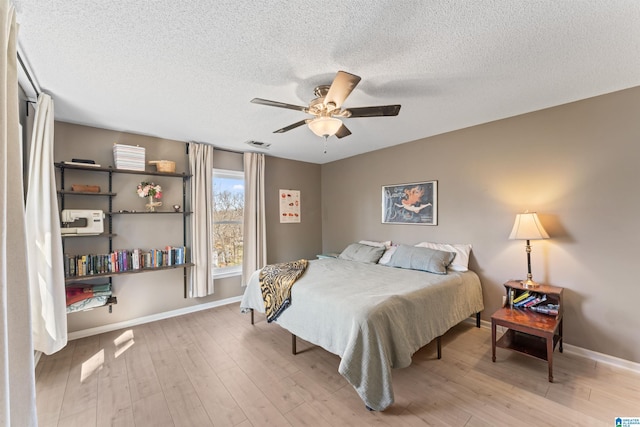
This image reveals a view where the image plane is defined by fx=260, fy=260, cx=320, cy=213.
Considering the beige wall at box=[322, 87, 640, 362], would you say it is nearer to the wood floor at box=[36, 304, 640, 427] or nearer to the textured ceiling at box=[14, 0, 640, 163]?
the textured ceiling at box=[14, 0, 640, 163]

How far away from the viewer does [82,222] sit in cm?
292

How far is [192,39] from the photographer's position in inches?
64.2

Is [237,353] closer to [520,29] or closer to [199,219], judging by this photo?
[199,219]

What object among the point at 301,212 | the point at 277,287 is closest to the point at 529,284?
the point at 277,287

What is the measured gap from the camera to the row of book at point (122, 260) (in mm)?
2900

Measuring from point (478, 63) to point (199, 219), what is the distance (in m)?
3.66

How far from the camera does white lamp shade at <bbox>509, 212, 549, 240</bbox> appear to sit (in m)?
2.51

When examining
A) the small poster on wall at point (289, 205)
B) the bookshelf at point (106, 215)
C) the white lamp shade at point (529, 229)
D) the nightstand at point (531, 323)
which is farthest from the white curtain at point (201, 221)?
the white lamp shade at point (529, 229)

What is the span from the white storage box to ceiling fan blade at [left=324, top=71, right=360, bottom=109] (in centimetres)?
264

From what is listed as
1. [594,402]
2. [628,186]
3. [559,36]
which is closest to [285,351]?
[594,402]

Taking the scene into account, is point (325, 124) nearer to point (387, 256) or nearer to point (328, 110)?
point (328, 110)

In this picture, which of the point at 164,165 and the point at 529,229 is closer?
the point at 529,229

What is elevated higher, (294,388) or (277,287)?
(277,287)

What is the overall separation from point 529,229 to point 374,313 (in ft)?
6.00
